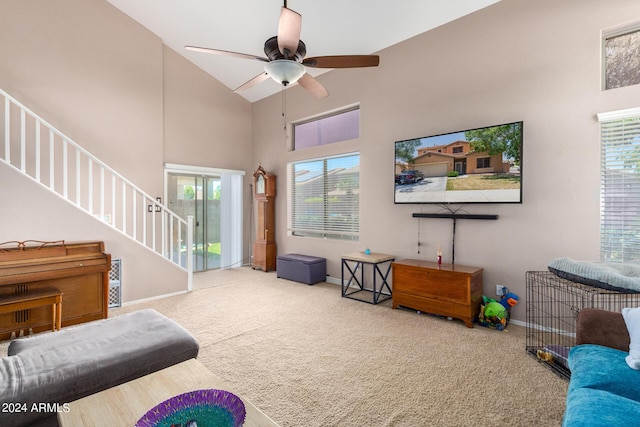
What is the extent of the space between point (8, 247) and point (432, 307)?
4.47m

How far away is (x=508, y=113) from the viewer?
3.33 meters

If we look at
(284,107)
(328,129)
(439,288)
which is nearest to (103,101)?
(284,107)

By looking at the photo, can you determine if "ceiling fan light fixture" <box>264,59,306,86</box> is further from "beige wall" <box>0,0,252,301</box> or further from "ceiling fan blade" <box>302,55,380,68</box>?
"beige wall" <box>0,0,252,301</box>

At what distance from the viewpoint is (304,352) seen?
268 cm

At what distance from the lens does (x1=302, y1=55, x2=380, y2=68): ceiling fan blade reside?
260 centimetres

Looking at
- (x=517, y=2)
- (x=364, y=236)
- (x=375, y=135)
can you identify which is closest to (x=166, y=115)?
(x=375, y=135)

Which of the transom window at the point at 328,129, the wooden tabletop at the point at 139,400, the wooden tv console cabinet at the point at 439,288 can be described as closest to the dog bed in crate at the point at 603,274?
the wooden tv console cabinet at the point at 439,288

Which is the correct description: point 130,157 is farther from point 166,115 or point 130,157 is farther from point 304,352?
point 304,352

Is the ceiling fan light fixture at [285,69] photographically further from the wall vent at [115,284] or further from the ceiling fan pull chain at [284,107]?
the ceiling fan pull chain at [284,107]

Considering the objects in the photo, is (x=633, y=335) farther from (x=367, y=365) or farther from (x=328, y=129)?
(x=328, y=129)

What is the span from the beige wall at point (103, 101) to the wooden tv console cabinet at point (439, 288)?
3.19m

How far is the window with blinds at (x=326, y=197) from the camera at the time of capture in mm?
4922

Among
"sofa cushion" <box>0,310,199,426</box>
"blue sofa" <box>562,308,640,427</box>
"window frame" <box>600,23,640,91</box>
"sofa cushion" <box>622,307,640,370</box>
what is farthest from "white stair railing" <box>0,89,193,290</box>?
"window frame" <box>600,23,640,91</box>

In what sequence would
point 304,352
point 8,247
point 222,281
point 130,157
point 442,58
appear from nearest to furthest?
point 304,352, point 8,247, point 442,58, point 130,157, point 222,281
